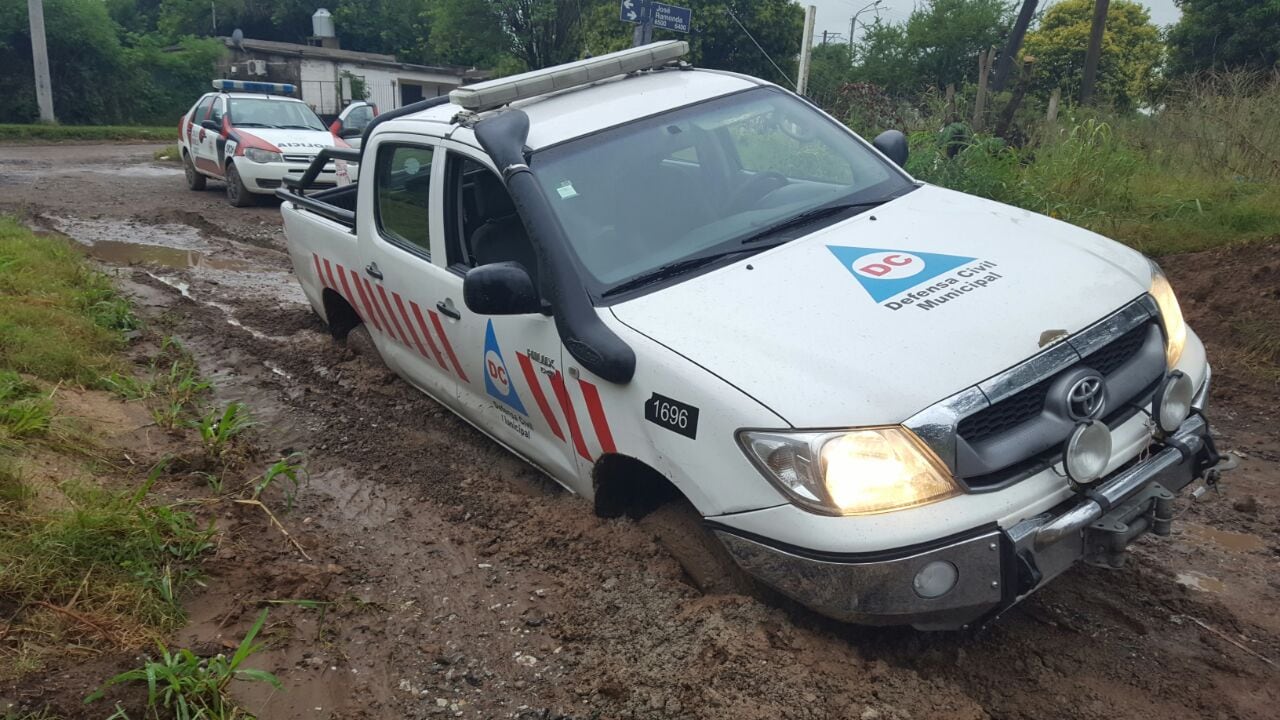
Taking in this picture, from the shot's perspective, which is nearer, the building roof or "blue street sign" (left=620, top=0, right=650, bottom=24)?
"blue street sign" (left=620, top=0, right=650, bottom=24)

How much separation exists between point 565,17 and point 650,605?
32.3m

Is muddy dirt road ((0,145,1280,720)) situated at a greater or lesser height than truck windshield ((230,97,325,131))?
lesser

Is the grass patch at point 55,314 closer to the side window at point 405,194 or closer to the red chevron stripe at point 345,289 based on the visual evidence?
the red chevron stripe at point 345,289

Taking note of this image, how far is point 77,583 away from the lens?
10.8 ft

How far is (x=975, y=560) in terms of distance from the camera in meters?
2.57

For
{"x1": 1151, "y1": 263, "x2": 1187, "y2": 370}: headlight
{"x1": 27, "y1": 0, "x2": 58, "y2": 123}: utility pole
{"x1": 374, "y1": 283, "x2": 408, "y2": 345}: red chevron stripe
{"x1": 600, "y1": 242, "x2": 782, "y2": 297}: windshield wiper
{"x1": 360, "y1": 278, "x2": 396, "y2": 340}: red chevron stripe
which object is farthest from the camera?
{"x1": 27, "y1": 0, "x2": 58, "y2": 123}: utility pole

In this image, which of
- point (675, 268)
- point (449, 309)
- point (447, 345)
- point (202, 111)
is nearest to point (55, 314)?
point (447, 345)

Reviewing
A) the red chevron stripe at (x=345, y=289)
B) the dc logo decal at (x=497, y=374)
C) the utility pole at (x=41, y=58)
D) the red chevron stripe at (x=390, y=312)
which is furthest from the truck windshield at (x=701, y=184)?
the utility pole at (x=41, y=58)

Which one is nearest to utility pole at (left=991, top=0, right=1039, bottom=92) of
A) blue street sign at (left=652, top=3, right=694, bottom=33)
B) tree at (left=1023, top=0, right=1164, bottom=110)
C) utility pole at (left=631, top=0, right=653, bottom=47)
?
blue street sign at (left=652, top=3, right=694, bottom=33)

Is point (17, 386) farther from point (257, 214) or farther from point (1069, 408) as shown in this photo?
point (257, 214)

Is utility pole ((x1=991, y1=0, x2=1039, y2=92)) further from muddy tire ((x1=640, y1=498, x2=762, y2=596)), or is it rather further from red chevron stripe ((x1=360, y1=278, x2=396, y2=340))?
muddy tire ((x1=640, y1=498, x2=762, y2=596))

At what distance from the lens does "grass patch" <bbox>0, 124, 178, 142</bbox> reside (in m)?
25.5

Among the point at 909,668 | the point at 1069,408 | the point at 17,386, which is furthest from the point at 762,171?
the point at 17,386

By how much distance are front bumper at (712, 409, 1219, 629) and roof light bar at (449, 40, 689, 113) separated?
7.14ft
